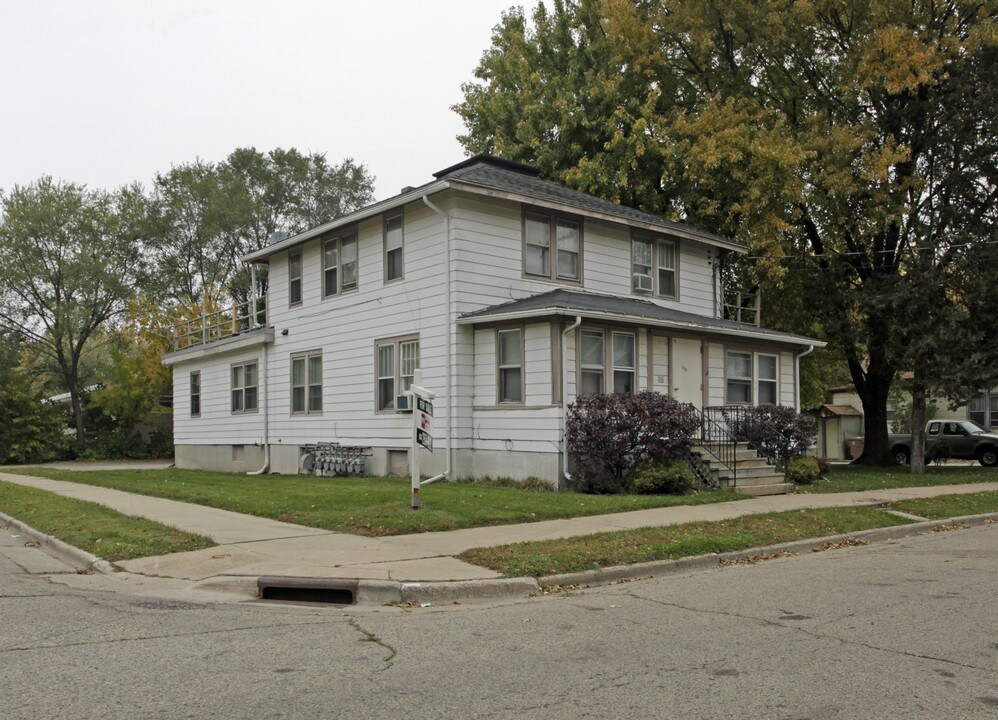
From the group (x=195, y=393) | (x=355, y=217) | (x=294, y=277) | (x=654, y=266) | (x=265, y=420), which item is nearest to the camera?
(x=355, y=217)

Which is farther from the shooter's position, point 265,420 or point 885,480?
point 265,420

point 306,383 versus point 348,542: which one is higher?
point 306,383

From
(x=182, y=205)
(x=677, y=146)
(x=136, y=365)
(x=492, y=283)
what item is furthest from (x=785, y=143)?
(x=182, y=205)

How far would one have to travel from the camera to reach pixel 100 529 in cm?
1223

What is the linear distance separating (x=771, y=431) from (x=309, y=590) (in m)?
12.7

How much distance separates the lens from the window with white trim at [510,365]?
18.3 meters

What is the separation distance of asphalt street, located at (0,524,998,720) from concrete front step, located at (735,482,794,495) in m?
7.72

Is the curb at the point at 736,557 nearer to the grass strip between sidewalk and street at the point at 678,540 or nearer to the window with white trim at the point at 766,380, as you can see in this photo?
the grass strip between sidewalk and street at the point at 678,540

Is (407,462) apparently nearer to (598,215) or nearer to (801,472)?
(598,215)

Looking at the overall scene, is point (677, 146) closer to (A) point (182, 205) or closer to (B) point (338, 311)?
(B) point (338, 311)

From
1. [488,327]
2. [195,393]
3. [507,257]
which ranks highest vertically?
[507,257]

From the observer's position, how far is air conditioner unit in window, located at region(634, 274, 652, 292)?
22.2 meters

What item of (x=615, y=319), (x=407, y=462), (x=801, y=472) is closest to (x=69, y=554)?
(x=407, y=462)

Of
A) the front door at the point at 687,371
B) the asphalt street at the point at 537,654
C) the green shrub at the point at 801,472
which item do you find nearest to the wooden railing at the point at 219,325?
the front door at the point at 687,371
